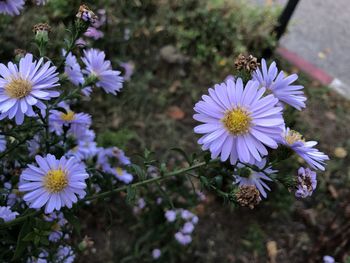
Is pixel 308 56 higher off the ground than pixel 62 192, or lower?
higher

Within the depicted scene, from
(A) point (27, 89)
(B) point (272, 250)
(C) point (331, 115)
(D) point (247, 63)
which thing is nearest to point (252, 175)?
(D) point (247, 63)

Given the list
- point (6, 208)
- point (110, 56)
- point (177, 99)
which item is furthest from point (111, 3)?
point (6, 208)

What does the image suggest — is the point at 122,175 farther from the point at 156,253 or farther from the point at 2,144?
the point at 2,144

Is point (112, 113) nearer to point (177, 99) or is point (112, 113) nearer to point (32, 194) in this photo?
point (177, 99)

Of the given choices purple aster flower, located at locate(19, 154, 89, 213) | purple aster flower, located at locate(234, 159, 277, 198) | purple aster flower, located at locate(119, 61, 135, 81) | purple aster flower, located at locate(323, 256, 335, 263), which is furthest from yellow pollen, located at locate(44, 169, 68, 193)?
purple aster flower, located at locate(119, 61, 135, 81)

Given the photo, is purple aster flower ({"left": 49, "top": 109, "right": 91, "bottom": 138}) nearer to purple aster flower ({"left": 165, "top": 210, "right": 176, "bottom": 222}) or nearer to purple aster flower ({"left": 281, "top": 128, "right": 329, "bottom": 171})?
purple aster flower ({"left": 281, "top": 128, "right": 329, "bottom": 171})

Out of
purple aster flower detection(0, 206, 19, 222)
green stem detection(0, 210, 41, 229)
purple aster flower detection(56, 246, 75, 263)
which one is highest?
purple aster flower detection(56, 246, 75, 263)

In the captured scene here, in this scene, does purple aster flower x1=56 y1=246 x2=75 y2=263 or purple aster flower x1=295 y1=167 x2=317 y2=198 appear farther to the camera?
purple aster flower x1=56 y1=246 x2=75 y2=263
